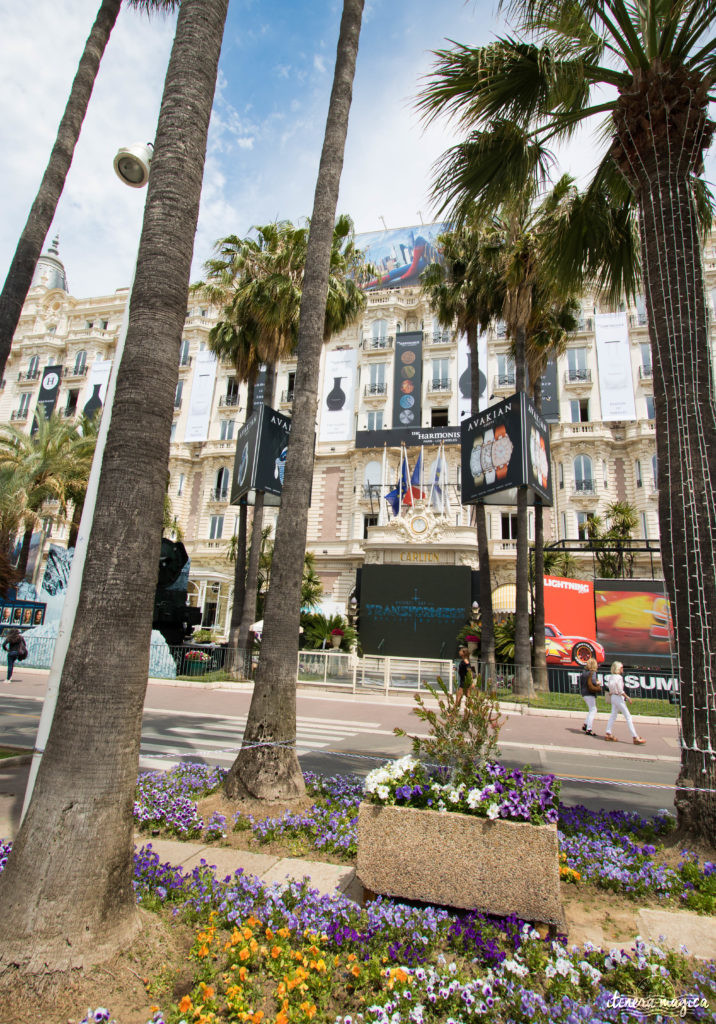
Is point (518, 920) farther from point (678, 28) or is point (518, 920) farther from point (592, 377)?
point (592, 377)

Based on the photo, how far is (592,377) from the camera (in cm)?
3816

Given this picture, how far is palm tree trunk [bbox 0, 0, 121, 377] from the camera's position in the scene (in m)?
7.12

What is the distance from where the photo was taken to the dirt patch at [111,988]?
2.43 metres

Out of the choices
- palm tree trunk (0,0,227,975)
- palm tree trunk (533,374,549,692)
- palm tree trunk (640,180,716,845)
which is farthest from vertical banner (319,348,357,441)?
palm tree trunk (0,0,227,975)

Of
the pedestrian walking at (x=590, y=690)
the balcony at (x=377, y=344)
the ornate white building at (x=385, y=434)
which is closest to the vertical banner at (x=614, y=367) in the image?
the ornate white building at (x=385, y=434)

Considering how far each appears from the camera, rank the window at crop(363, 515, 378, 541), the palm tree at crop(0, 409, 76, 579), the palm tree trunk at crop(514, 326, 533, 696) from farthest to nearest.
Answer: the window at crop(363, 515, 378, 541) < the palm tree at crop(0, 409, 76, 579) < the palm tree trunk at crop(514, 326, 533, 696)

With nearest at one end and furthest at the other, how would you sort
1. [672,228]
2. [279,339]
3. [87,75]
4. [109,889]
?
[109,889] < [672,228] < [87,75] < [279,339]

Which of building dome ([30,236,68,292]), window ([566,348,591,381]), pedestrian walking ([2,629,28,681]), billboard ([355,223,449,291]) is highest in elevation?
building dome ([30,236,68,292])

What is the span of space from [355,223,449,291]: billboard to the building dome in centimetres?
3552

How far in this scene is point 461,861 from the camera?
350 centimetres

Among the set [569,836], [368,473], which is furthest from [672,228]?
[368,473]

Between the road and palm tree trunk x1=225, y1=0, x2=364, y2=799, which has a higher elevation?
palm tree trunk x1=225, y1=0, x2=364, y2=799

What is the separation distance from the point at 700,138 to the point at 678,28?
1132mm

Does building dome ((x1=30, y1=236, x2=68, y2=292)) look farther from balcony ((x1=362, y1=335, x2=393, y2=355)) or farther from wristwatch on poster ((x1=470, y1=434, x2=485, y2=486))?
wristwatch on poster ((x1=470, y1=434, x2=485, y2=486))
